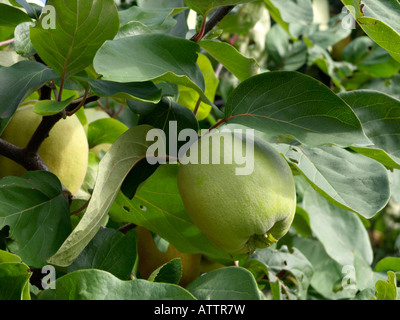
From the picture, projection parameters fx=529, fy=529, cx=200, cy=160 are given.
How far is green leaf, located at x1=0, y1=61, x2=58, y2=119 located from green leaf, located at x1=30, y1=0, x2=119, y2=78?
3 cm

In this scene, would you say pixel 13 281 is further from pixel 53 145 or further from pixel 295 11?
pixel 295 11

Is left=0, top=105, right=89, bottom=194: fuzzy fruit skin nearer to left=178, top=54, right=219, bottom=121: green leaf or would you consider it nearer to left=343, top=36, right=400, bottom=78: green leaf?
left=178, top=54, right=219, bottom=121: green leaf

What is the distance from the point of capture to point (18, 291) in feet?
1.81

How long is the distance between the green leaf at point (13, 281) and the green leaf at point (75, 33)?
0.27m

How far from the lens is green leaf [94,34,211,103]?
581 millimetres

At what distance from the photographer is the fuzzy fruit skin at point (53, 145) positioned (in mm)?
787

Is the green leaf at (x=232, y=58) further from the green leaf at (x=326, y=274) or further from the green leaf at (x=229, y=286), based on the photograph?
the green leaf at (x=326, y=274)

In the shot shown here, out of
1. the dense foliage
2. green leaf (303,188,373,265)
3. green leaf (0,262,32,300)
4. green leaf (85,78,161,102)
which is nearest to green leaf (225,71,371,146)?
the dense foliage

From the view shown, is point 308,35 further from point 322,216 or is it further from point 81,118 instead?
point 81,118

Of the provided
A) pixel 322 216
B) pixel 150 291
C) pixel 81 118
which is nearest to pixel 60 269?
pixel 150 291

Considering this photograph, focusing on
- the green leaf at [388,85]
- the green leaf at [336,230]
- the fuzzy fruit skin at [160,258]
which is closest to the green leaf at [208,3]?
the fuzzy fruit skin at [160,258]

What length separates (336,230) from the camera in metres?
1.14

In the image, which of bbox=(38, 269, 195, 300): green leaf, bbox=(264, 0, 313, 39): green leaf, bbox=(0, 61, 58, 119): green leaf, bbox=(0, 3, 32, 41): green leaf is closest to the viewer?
bbox=(38, 269, 195, 300): green leaf
